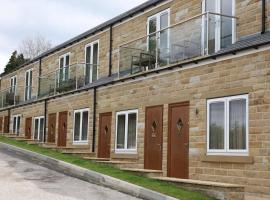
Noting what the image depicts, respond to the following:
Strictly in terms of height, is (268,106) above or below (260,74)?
below

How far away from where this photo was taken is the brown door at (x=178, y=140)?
13.7m

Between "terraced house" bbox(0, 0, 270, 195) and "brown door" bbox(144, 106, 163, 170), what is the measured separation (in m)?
0.03

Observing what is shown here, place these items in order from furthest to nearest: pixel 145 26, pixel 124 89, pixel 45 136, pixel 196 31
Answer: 1. pixel 45 136
2. pixel 145 26
3. pixel 124 89
4. pixel 196 31

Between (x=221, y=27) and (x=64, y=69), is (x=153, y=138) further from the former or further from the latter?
(x=64, y=69)

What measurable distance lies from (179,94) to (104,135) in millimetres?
5714

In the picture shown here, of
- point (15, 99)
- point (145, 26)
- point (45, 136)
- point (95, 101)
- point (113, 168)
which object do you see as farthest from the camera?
point (15, 99)

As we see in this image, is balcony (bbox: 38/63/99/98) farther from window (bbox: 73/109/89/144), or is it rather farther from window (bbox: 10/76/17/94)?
window (bbox: 10/76/17/94)

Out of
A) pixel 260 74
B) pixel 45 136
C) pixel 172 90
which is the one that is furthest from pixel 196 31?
pixel 45 136

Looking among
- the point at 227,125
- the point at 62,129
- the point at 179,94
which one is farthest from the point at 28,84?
the point at 227,125

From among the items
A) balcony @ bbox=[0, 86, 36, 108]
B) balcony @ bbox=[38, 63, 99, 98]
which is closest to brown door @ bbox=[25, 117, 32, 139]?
balcony @ bbox=[0, 86, 36, 108]

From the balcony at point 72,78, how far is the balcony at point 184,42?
5.42m

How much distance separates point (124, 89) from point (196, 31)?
444 centimetres

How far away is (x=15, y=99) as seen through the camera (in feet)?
108

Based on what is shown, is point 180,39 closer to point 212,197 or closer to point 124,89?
point 124,89
